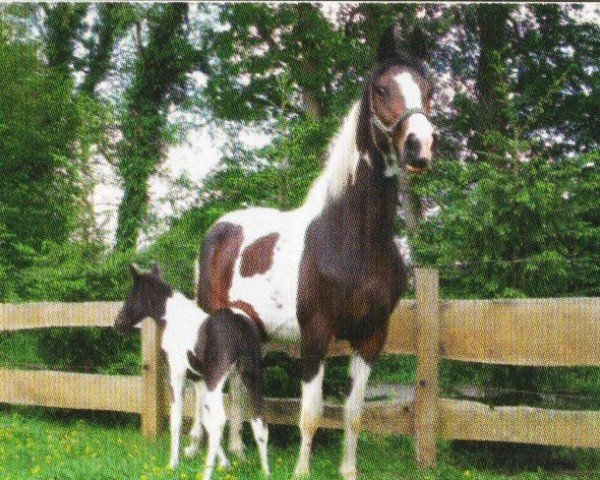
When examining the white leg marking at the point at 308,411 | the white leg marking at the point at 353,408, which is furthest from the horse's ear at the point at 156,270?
the white leg marking at the point at 353,408

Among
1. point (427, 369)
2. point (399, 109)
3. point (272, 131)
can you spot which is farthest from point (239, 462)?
point (272, 131)

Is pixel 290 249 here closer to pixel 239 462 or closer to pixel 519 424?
pixel 239 462

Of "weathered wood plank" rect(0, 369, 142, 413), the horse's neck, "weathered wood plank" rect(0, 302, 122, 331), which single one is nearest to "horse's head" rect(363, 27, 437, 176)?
the horse's neck

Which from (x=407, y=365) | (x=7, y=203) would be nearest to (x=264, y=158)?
(x=407, y=365)

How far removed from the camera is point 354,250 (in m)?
4.39

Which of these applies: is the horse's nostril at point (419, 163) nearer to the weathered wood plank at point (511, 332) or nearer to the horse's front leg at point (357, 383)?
the horse's front leg at point (357, 383)

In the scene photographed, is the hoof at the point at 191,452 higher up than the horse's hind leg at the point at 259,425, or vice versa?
the horse's hind leg at the point at 259,425

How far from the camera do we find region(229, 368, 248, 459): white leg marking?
18.5 feet

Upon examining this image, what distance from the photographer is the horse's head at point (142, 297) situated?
17.7 feet

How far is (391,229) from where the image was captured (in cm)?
450

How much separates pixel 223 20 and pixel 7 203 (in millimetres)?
6477

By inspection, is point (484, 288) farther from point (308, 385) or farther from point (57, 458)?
point (57, 458)

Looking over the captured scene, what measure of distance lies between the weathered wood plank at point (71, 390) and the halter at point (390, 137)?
3.91 m

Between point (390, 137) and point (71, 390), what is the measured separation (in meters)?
5.06
